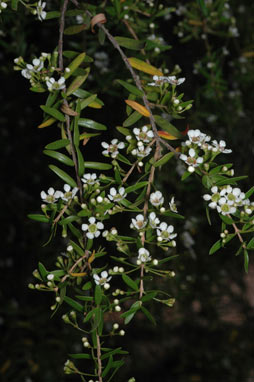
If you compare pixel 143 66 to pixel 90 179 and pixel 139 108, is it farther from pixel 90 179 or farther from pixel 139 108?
pixel 90 179

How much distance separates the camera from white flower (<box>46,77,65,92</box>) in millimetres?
691

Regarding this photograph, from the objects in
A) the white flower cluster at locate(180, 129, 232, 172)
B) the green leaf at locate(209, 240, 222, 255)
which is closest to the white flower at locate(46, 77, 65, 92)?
the white flower cluster at locate(180, 129, 232, 172)

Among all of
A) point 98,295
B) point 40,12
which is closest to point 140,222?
point 98,295

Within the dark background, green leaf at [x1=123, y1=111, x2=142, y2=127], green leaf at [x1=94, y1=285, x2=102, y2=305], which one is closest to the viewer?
green leaf at [x1=94, y1=285, x2=102, y2=305]

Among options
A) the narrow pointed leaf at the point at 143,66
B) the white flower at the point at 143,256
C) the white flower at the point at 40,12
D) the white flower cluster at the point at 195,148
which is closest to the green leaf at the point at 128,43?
the narrow pointed leaf at the point at 143,66

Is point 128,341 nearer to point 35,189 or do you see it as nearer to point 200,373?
point 200,373

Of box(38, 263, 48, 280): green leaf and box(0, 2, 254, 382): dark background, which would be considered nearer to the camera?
box(38, 263, 48, 280): green leaf

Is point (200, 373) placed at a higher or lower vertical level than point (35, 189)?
lower

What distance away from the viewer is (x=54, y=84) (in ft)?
2.29

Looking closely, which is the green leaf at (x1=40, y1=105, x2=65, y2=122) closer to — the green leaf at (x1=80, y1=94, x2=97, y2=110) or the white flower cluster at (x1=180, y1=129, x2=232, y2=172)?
the green leaf at (x1=80, y1=94, x2=97, y2=110)

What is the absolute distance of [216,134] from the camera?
1.43 meters

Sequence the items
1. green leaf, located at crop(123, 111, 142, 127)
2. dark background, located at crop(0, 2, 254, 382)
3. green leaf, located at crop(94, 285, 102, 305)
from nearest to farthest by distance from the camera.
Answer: green leaf, located at crop(94, 285, 102, 305)
green leaf, located at crop(123, 111, 142, 127)
dark background, located at crop(0, 2, 254, 382)

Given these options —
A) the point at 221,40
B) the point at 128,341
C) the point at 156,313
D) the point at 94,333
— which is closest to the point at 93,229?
the point at 94,333

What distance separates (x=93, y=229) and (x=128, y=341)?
137cm
